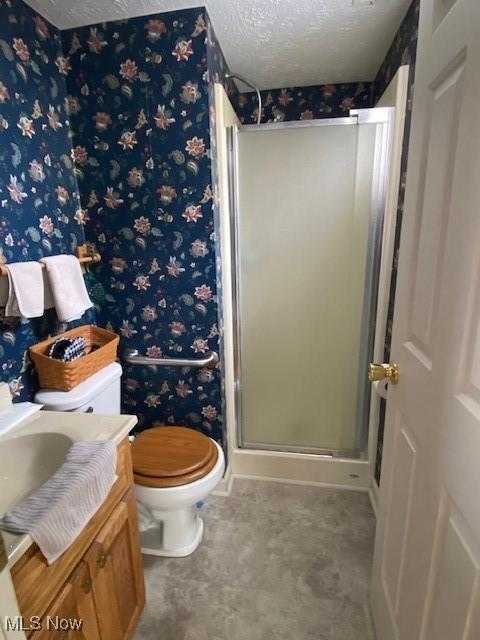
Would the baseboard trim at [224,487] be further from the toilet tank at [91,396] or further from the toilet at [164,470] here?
the toilet tank at [91,396]

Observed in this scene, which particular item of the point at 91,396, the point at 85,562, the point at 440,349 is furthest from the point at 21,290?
the point at 440,349

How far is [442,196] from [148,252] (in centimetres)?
128

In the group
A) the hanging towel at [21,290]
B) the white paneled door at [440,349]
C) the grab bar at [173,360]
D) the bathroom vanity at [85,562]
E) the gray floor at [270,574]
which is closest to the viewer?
the white paneled door at [440,349]

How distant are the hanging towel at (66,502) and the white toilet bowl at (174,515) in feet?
1.77

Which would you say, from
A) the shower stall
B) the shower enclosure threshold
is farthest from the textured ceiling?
the shower enclosure threshold

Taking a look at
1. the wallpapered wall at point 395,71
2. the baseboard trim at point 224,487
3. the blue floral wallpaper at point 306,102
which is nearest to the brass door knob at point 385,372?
the wallpapered wall at point 395,71

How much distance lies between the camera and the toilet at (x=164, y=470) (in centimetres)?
135

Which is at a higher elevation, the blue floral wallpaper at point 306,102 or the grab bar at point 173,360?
the blue floral wallpaper at point 306,102

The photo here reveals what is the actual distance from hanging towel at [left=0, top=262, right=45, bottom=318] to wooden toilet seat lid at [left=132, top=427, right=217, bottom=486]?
2.40 ft

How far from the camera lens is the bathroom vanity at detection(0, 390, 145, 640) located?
0.71 metres

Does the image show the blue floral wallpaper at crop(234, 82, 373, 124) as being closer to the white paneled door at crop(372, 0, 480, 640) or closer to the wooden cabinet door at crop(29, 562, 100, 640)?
the white paneled door at crop(372, 0, 480, 640)

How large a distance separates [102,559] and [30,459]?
0.36 metres

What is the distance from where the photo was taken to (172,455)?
4.83 feet

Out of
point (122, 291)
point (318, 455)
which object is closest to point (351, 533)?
point (318, 455)
